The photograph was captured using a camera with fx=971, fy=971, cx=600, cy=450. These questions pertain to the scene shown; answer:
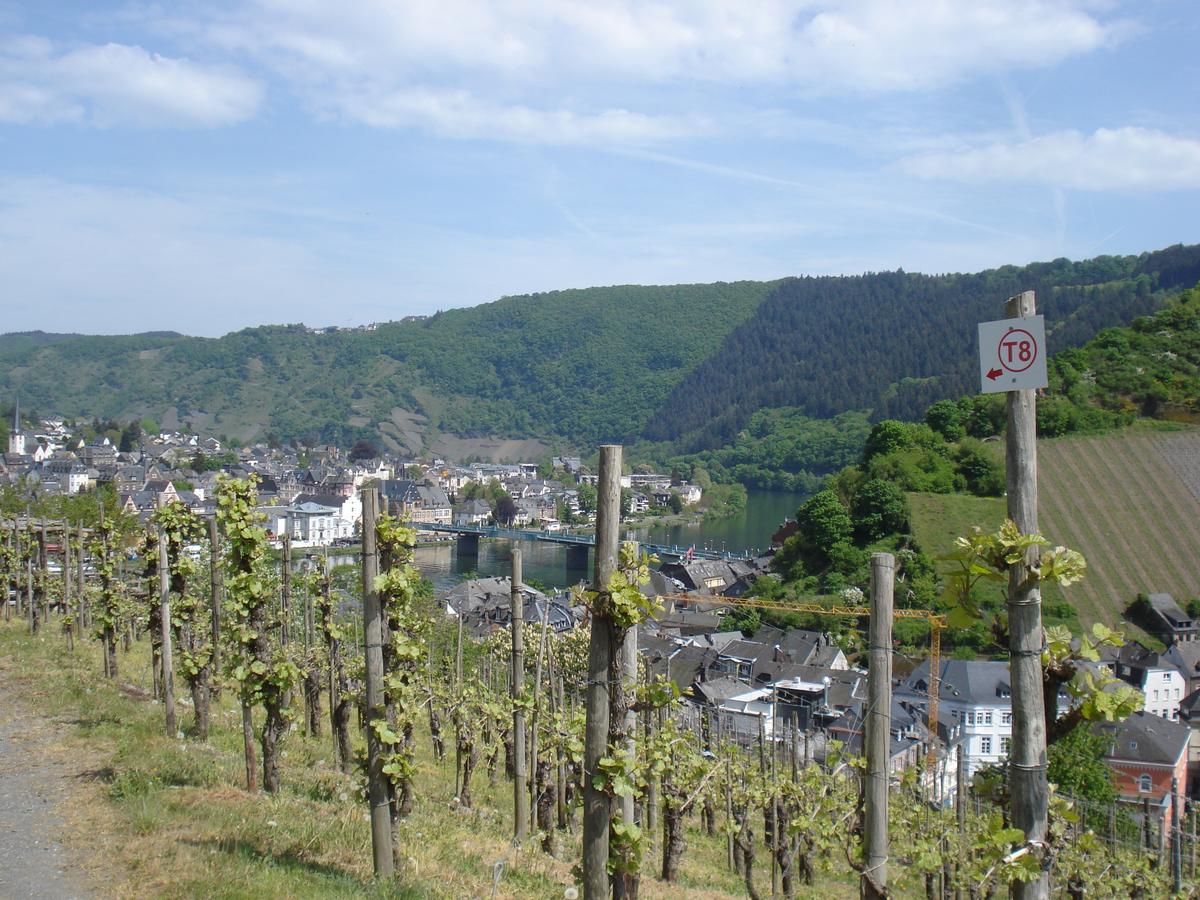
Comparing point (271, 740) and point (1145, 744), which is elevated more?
point (271, 740)

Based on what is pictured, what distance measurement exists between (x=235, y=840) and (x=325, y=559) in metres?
6.32

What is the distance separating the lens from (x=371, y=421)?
176750 millimetres

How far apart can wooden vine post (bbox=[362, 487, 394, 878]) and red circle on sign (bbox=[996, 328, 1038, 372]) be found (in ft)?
11.6

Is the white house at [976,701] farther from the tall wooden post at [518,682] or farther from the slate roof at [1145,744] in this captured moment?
the tall wooden post at [518,682]

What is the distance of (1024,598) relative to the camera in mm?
3371

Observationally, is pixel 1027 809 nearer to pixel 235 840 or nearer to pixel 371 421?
pixel 235 840

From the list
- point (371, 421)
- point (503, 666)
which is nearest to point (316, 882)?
point (503, 666)

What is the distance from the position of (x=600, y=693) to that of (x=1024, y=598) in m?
1.80

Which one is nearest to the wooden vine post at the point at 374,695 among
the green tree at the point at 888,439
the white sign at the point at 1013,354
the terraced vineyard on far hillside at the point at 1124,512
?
the white sign at the point at 1013,354

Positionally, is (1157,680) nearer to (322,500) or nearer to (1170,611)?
(1170,611)

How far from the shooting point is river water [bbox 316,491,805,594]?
5797 centimetres

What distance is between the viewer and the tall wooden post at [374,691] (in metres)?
5.65

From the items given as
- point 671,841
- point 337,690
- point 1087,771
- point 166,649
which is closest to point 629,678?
point 166,649

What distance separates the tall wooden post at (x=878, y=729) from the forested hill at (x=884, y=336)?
107 meters
